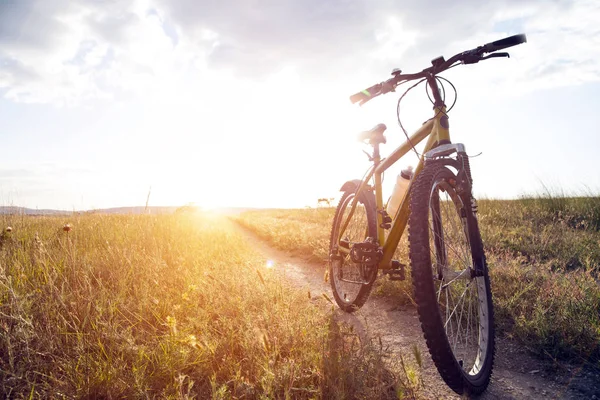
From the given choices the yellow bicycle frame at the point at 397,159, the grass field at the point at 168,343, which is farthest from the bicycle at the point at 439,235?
the grass field at the point at 168,343

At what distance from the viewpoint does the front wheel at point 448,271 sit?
2182 millimetres

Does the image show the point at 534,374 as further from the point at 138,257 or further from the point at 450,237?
the point at 138,257

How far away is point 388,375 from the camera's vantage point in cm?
244

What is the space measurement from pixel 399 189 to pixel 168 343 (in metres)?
2.39

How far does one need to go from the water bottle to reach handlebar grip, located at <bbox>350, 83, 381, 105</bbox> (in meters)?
0.82

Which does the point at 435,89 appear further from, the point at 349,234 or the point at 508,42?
the point at 349,234

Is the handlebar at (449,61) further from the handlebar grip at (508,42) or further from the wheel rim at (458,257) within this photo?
the wheel rim at (458,257)

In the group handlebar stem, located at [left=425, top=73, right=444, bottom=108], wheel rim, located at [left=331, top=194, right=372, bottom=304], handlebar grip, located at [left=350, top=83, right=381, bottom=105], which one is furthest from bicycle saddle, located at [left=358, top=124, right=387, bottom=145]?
handlebar stem, located at [left=425, top=73, right=444, bottom=108]

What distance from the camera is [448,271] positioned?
272cm

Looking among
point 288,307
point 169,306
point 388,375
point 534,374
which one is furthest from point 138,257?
point 534,374

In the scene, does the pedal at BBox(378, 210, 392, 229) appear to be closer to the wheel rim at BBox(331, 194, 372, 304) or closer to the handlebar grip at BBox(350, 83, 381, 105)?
the wheel rim at BBox(331, 194, 372, 304)

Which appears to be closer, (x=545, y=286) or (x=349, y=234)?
(x=545, y=286)

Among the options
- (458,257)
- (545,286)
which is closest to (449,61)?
(458,257)

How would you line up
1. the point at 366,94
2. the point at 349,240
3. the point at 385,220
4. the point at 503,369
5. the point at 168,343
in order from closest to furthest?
the point at 168,343
the point at 503,369
the point at 385,220
the point at 366,94
the point at 349,240
